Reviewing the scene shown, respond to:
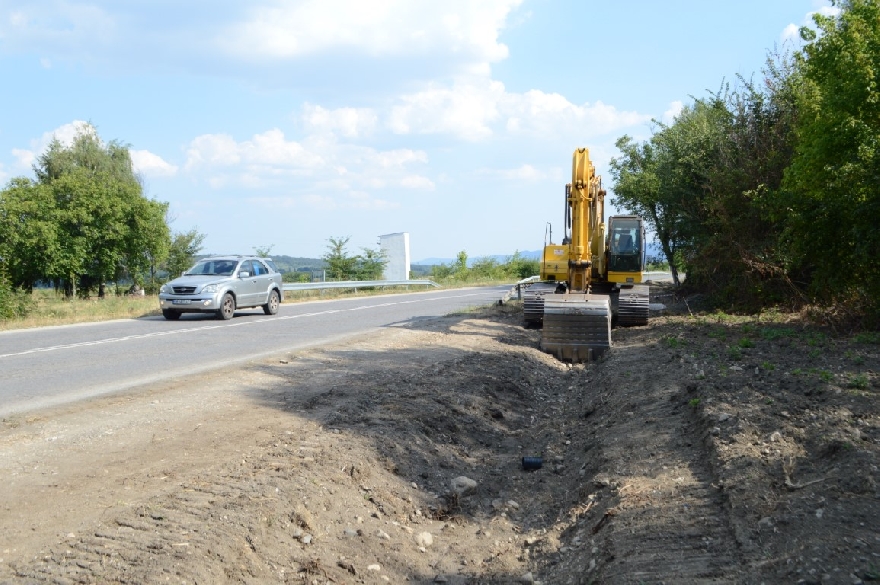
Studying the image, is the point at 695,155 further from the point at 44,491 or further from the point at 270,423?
the point at 44,491

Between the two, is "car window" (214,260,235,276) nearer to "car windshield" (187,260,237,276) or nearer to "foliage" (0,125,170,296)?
"car windshield" (187,260,237,276)

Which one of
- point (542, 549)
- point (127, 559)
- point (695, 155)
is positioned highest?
point (695, 155)

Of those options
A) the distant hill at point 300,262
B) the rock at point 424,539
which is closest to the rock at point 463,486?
the rock at point 424,539

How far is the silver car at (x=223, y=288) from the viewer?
20.3 m

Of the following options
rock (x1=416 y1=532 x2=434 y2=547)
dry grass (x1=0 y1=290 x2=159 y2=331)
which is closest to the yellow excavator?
rock (x1=416 y1=532 x2=434 y2=547)

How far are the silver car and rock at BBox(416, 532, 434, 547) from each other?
15.4 metres

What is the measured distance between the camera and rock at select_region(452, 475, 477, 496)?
694cm

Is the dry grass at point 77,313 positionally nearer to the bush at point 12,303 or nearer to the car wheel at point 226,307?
the bush at point 12,303

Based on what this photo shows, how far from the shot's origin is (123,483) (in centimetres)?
584

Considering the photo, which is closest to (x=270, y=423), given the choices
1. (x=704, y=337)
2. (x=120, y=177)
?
(x=704, y=337)

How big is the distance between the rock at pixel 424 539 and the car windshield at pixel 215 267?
54.9 ft

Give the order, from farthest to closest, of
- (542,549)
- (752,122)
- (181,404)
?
(752,122) → (181,404) → (542,549)

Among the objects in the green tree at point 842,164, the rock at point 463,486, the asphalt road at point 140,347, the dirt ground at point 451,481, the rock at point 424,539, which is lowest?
the rock at point 424,539

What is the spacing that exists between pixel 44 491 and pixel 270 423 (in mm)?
2597
